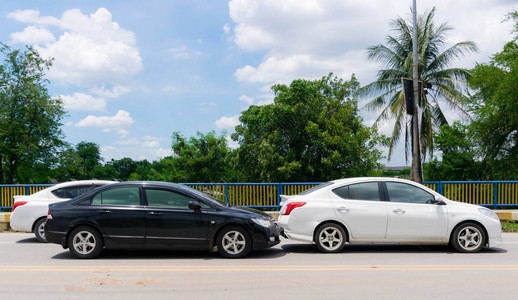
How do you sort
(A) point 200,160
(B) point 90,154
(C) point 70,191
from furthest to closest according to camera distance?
(B) point 90,154, (A) point 200,160, (C) point 70,191

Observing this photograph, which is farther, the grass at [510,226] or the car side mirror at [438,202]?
the grass at [510,226]

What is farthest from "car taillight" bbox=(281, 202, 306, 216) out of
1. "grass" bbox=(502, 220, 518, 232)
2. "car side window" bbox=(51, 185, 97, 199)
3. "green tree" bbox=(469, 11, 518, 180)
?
"green tree" bbox=(469, 11, 518, 180)

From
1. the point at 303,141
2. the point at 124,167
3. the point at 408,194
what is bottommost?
the point at 124,167

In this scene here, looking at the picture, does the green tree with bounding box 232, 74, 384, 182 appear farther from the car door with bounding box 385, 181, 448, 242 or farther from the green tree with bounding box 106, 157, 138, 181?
the green tree with bounding box 106, 157, 138, 181

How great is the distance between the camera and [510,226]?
12.6 meters

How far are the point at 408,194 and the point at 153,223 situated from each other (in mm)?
4952

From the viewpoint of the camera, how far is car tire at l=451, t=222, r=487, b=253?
823 cm

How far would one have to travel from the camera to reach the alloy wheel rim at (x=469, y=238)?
27.1ft

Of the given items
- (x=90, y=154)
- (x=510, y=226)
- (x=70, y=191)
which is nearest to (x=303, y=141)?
(x=510, y=226)

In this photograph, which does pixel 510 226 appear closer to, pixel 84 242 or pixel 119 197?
pixel 119 197

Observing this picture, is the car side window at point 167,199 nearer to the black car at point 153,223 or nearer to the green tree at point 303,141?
the black car at point 153,223

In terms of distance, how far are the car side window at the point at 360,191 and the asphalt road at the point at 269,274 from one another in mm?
1108

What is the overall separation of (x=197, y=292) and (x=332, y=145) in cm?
1830

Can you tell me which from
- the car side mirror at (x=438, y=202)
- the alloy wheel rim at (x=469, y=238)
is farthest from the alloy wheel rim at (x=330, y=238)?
the alloy wheel rim at (x=469, y=238)
